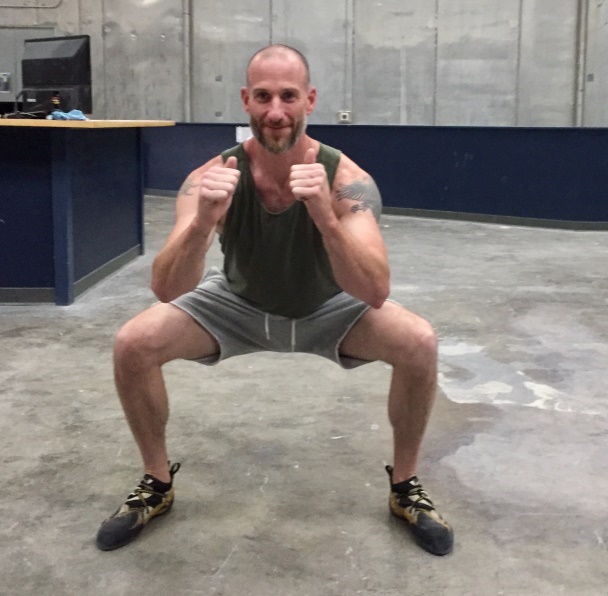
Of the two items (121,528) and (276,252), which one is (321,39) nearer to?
(276,252)

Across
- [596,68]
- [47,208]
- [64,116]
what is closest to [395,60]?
[596,68]

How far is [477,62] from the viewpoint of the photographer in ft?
33.4

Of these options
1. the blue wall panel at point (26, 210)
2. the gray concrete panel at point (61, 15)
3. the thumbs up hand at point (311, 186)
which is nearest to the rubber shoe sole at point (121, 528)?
the thumbs up hand at point (311, 186)

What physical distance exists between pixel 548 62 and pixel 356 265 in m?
9.04

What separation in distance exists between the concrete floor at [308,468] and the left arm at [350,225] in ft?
2.07

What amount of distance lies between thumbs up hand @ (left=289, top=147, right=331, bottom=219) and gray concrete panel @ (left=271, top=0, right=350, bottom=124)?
354 inches

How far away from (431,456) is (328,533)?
582 mm

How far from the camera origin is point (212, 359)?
2.14 meters

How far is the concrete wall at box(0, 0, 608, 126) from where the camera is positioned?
989cm

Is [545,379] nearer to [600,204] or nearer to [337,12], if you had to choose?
[600,204]

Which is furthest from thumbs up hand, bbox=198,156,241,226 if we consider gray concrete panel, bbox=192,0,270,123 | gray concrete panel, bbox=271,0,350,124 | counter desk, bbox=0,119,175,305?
gray concrete panel, bbox=192,0,270,123

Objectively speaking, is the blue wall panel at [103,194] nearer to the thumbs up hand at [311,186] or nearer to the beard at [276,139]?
the beard at [276,139]

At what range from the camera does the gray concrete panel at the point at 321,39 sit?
1048 cm

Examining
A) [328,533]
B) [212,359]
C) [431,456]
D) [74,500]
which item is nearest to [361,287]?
[212,359]
